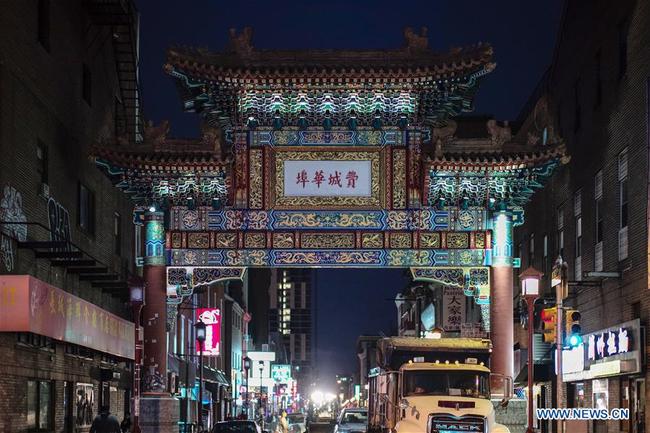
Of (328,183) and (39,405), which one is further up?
(328,183)

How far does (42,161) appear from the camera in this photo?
32.2m

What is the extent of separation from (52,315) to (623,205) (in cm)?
1747

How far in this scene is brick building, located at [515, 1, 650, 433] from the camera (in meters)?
31.0

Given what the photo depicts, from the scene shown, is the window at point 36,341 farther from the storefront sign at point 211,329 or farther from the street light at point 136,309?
the storefront sign at point 211,329

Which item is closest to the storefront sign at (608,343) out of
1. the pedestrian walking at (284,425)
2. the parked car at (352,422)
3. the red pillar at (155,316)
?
the parked car at (352,422)

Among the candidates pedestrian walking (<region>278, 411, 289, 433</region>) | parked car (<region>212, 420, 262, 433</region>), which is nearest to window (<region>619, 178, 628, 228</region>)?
parked car (<region>212, 420, 262, 433</region>)

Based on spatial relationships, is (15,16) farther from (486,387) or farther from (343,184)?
(486,387)

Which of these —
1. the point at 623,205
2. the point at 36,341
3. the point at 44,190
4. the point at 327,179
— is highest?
the point at 327,179

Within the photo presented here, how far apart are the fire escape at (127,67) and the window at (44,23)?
757 centimetres

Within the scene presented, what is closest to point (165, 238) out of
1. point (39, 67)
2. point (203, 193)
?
point (203, 193)

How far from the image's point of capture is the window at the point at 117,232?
141 ft

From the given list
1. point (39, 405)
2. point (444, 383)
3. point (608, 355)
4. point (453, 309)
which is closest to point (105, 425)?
point (39, 405)

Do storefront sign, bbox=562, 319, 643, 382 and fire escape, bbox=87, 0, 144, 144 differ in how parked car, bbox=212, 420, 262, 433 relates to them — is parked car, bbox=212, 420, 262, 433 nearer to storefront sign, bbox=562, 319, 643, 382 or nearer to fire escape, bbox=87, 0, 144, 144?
storefront sign, bbox=562, 319, 643, 382

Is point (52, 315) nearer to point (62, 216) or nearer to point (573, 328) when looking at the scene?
point (62, 216)
